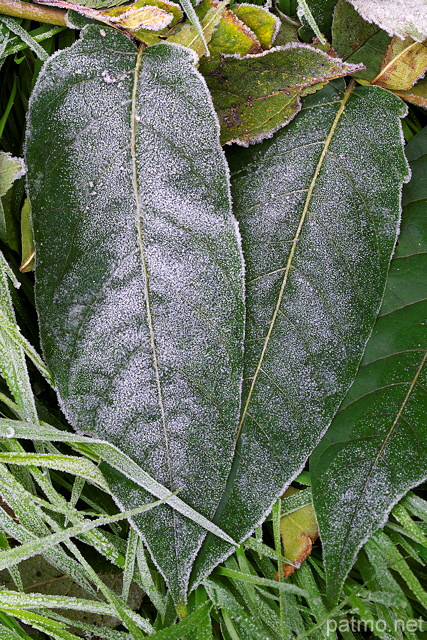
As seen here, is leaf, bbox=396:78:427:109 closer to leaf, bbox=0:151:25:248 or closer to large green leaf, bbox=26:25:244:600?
large green leaf, bbox=26:25:244:600

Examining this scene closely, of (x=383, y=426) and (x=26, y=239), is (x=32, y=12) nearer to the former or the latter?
(x=26, y=239)

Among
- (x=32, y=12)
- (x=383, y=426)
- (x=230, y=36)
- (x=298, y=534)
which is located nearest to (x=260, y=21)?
(x=230, y=36)

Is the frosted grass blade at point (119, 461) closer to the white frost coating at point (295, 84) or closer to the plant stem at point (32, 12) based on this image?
the white frost coating at point (295, 84)

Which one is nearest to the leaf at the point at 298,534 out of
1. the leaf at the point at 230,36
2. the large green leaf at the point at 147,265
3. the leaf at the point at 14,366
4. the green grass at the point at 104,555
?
the green grass at the point at 104,555

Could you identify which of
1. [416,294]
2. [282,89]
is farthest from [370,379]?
[282,89]

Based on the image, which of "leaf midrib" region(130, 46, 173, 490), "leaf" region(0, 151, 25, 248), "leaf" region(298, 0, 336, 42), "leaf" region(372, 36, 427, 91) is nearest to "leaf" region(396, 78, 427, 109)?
"leaf" region(372, 36, 427, 91)
